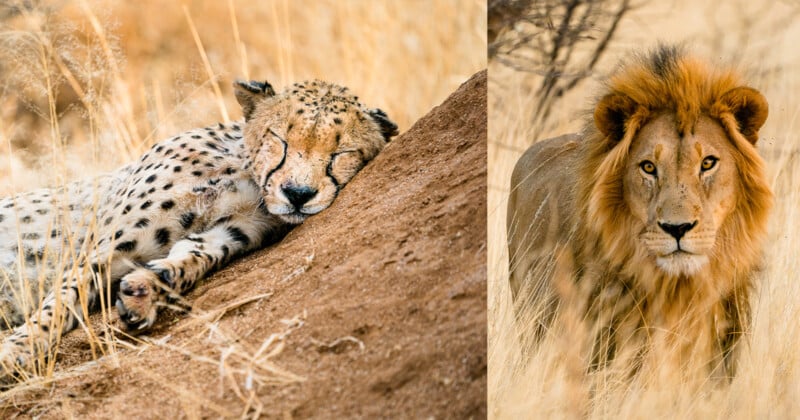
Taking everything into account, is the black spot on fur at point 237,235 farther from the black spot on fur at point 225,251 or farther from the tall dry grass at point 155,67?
the tall dry grass at point 155,67

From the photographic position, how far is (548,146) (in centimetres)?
346

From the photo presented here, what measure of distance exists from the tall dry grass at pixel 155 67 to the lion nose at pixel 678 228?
856mm

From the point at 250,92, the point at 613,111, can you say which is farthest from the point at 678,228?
the point at 250,92

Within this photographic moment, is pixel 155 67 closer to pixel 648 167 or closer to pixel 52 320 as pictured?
pixel 52 320

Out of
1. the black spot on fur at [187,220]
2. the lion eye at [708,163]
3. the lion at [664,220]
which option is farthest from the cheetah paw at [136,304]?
the lion eye at [708,163]

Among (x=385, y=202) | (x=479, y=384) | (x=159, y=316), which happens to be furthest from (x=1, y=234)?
(x=479, y=384)

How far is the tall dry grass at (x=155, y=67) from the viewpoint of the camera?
256cm

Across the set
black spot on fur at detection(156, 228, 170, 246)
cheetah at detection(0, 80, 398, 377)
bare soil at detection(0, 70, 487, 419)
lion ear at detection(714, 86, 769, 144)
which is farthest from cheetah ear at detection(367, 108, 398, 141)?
lion ear at detection(714, 86, 769, 144)

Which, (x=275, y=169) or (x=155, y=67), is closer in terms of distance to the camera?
(x=155, y=67)

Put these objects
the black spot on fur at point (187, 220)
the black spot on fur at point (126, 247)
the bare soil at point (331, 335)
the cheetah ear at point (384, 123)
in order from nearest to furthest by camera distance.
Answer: the bare soil at point (331, 335), the black spot on fur at point (126, 247), the black spot on fur at point (187, 220), the cheetah ear at point (384, 123)

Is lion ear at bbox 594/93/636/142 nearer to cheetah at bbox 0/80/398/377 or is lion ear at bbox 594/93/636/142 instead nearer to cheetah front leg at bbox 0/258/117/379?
cheetah at bbox 0/80/398/377

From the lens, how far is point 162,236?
2779mm

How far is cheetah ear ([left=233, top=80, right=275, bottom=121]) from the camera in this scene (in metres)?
2.78

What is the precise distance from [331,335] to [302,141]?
62cm
